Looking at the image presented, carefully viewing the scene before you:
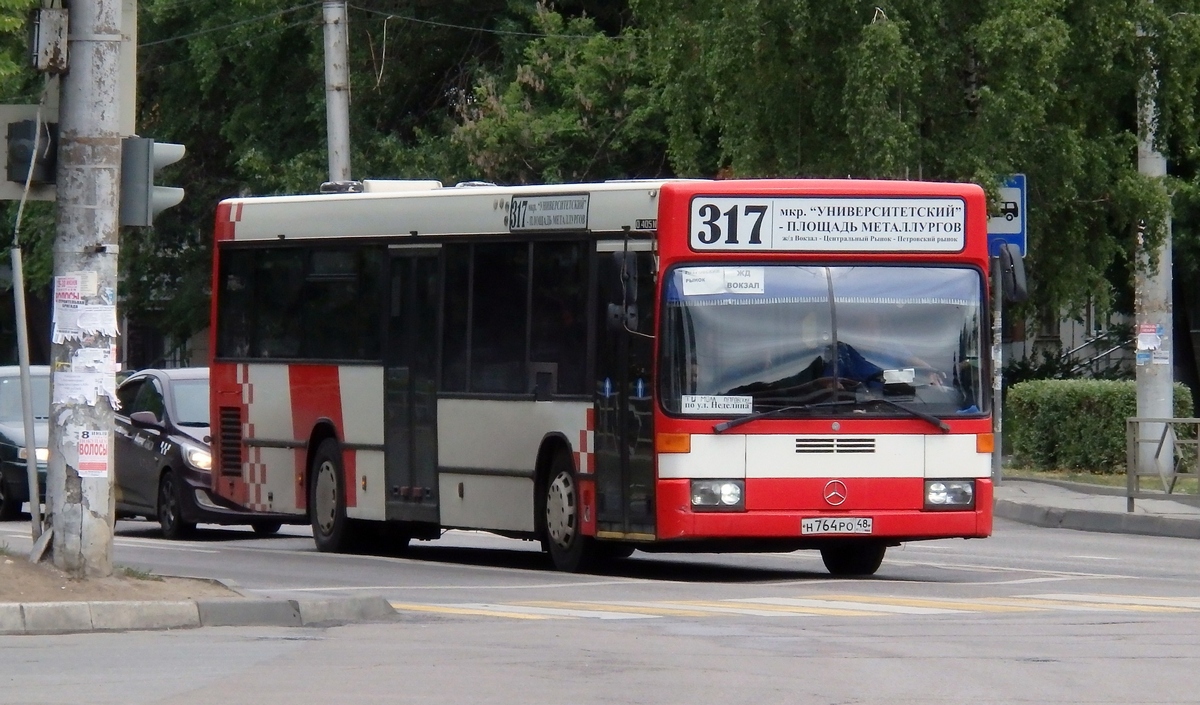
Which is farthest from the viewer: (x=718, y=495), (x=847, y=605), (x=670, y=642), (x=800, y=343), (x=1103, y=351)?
(x=1103, y=351)

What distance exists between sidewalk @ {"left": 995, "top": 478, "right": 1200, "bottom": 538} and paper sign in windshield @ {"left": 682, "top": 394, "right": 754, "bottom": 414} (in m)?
7.38

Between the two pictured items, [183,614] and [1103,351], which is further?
[1103,351]

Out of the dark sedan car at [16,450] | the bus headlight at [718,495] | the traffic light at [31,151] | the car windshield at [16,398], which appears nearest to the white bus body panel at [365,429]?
the bus headlight at [718,495]

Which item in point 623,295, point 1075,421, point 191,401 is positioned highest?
point 623,295

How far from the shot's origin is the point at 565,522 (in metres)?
15.0

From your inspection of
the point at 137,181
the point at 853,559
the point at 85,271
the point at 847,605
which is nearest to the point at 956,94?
the point at 853,559

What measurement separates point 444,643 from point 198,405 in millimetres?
10522

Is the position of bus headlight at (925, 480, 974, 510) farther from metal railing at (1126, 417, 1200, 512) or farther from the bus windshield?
metal railing at (1126, 417, 1200, 512)

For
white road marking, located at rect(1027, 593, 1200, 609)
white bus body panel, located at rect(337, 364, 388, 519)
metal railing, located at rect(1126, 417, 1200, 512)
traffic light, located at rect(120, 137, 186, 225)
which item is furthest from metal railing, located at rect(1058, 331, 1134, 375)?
traffic light, located at rect(120, 137, 186, 225)

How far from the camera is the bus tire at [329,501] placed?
17438 millimetres

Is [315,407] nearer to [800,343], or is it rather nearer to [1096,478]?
[800,343]

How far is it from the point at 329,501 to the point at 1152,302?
40.4ft

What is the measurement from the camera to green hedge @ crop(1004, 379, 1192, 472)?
27328mm

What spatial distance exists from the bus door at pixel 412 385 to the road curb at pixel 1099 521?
24.1ft
